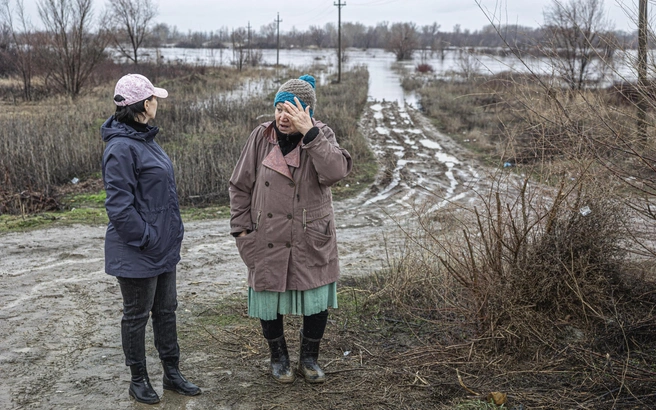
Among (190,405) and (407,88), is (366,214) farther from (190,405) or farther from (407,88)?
(407,88)

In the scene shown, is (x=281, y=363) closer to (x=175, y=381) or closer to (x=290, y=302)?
(x=290, y=302)

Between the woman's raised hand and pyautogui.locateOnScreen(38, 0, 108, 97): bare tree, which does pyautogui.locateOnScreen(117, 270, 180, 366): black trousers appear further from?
pyautogui.locateOnScreen(38, 0, 108, 97): bare tree

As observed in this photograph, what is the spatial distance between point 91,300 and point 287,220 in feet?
8.78

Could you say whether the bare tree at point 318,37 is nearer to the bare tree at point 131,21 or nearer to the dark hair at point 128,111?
the bare tree at point 131,21

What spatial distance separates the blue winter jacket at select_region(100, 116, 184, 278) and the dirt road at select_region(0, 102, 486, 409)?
0.82 meters

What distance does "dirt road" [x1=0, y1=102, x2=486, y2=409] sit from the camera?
3.31 meters

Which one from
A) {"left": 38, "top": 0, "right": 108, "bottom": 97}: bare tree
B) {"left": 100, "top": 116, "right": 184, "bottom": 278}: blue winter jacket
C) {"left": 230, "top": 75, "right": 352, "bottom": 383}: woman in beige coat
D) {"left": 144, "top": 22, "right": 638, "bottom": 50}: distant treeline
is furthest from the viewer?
{"left": 144, "top": 22, "right": 638, "bottom": 50}: distant treeline

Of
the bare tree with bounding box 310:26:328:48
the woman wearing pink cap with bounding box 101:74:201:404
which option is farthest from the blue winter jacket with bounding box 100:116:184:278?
the bare tree with bounding box 310:26:328:48

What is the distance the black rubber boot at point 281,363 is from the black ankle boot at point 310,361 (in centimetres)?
9

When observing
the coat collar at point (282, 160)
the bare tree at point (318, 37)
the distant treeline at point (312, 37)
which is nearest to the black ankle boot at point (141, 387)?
the coat collar at point (282, 160)

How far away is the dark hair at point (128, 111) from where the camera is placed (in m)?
2.95

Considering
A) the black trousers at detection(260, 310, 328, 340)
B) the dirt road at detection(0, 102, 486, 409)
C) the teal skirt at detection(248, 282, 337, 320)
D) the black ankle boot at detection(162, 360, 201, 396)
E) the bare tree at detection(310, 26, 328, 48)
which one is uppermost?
the bare tree at detection(310, 26, 328, 48)

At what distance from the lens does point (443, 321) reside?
13.9ft

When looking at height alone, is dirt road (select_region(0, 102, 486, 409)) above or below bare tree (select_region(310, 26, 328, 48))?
below
